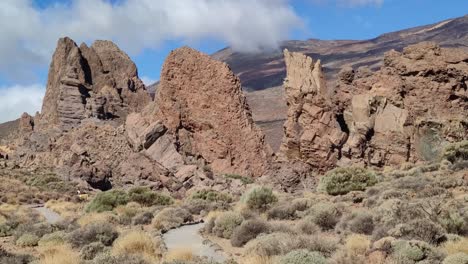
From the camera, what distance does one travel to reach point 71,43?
92.2 metres

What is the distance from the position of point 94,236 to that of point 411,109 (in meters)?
24.4

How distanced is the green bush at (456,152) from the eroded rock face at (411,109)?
8.02 ft

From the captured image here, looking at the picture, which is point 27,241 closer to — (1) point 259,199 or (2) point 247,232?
(2) point 247,232

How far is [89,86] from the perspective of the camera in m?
84.1

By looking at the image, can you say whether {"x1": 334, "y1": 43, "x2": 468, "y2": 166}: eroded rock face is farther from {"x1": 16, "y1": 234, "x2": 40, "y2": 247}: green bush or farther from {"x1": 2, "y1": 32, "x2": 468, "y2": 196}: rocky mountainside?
{"x1": 16, "y1": 234, "x2": 40, "y2": 247}: green bush

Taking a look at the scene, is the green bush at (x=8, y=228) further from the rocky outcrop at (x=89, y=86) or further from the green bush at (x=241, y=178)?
the rocky outcrop at (x=89, y=86)

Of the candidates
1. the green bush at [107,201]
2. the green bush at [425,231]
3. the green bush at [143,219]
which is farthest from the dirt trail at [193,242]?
the green bush at [107,201]

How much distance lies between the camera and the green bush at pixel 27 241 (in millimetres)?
16703

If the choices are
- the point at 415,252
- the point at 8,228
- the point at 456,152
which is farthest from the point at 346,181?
the point at 415,252

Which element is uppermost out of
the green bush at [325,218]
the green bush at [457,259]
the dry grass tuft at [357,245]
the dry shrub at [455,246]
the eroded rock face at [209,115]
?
the eroded rock face at [209,115]

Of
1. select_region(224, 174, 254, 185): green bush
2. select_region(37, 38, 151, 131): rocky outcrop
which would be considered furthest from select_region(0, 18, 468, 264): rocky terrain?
select_region(37, 38, 151, 131): rocky outcrop

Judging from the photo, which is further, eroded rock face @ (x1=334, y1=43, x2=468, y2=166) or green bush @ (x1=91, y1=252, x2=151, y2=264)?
eroded rock face @ (x1=334, y1=43, x2=468, y2=166)

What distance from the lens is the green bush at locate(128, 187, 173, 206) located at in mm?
29625

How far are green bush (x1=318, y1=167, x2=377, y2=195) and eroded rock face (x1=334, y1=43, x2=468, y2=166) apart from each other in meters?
6.73
